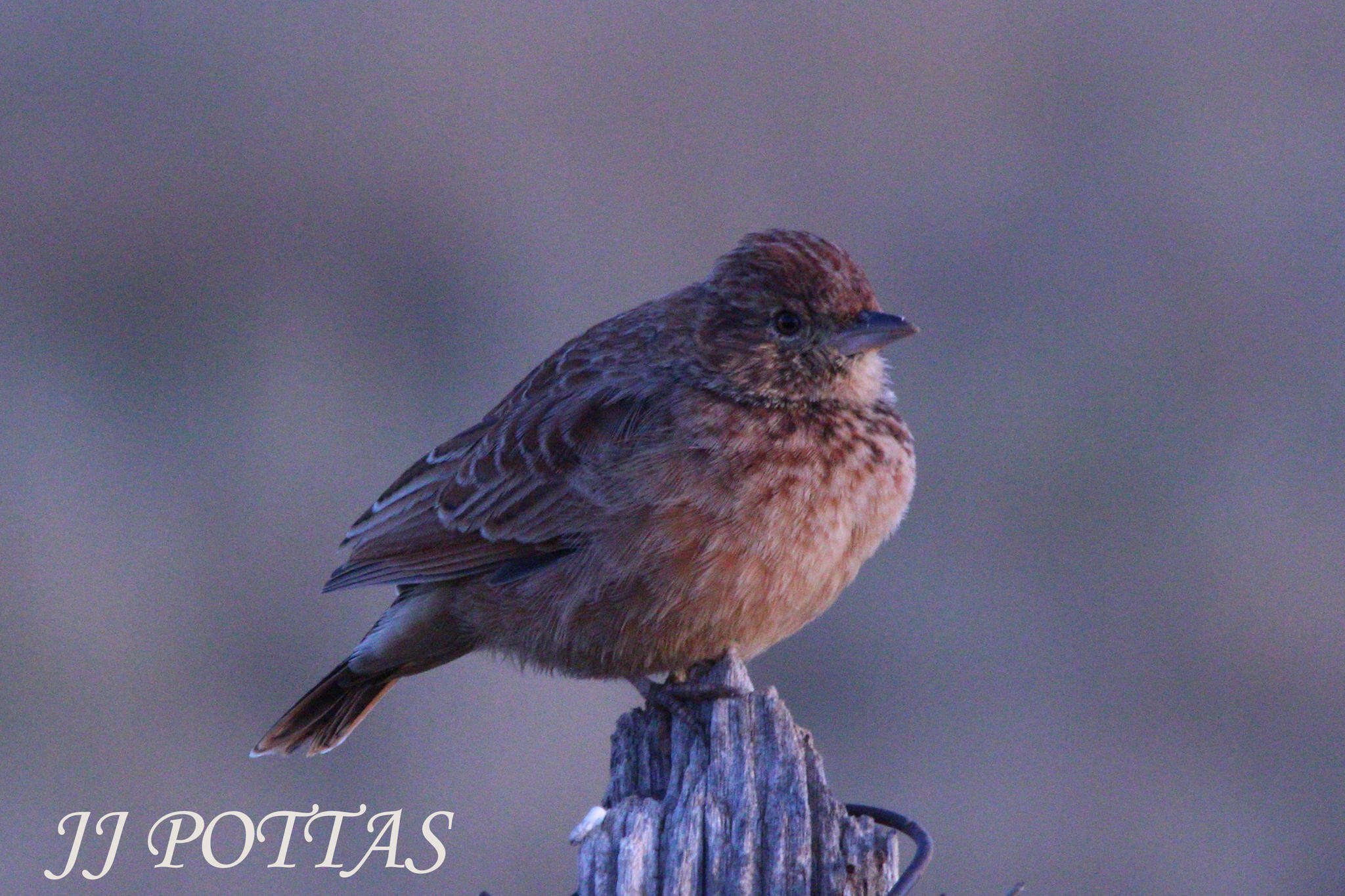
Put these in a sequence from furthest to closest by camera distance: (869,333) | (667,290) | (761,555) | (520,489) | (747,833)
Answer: (667,290) → (520,489) → (869,333) → (761,555) → (747,833)

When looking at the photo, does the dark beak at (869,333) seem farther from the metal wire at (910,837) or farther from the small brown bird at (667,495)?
the metal wire at (910,837)

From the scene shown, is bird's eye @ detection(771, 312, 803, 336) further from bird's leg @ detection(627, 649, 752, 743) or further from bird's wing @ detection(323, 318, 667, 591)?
bird's leg @ detection(627, 649, 752, 743)

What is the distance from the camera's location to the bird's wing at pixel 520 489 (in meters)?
5.22

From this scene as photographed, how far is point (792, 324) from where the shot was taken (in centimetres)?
520

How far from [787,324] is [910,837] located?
77.2 inches

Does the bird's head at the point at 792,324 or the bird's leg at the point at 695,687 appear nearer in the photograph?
the bird's leg at the point at 695,687

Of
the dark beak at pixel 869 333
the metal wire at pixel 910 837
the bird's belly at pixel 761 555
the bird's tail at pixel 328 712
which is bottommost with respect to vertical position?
the bird's tail at pixel 328 712

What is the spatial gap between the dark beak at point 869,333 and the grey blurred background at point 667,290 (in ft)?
11.3

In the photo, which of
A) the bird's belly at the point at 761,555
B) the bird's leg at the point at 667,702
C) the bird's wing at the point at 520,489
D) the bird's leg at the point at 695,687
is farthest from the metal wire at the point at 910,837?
the bird's wing at the point at 520,489

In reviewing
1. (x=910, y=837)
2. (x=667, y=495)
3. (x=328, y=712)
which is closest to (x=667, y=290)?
(x=328, y=712)

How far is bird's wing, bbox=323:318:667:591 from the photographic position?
522 centimetres

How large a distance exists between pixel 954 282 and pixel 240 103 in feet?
15.1

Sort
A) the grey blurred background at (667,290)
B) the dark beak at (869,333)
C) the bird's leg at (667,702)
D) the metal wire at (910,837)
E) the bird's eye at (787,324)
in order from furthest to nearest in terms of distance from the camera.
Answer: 1. the grey blurred background at (667,290)
2. the bird's eye at (787,324)
3. the dark beak at (869,333)
4. the bird's leg at (667,702)
5. the metal wire at (910,837)

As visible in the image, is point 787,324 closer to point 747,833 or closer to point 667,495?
point 667,495
